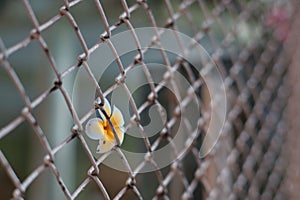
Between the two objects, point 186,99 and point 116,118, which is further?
point 186,99

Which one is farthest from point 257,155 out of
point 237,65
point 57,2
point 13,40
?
point 13,40

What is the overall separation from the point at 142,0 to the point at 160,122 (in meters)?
0.21

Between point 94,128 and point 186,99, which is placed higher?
point 94,128

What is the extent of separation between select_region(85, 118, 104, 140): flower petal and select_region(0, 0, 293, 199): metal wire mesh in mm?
11

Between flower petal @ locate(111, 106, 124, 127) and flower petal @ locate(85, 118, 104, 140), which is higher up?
flower petal @ locate(85, 118, 104, 140)

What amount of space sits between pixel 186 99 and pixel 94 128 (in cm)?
43

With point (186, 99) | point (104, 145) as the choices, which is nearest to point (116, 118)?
point (104, 145)

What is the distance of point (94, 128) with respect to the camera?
1.95ft

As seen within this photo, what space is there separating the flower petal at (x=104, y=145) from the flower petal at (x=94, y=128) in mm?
18

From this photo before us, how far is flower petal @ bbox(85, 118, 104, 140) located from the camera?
59cm

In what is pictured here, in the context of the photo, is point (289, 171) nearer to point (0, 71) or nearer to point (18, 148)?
point (18, 148)

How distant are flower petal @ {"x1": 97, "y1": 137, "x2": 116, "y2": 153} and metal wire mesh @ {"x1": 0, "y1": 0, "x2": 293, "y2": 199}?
0.02 metres

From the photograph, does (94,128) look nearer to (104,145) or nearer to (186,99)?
(104,145)

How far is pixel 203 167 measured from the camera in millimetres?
1050
